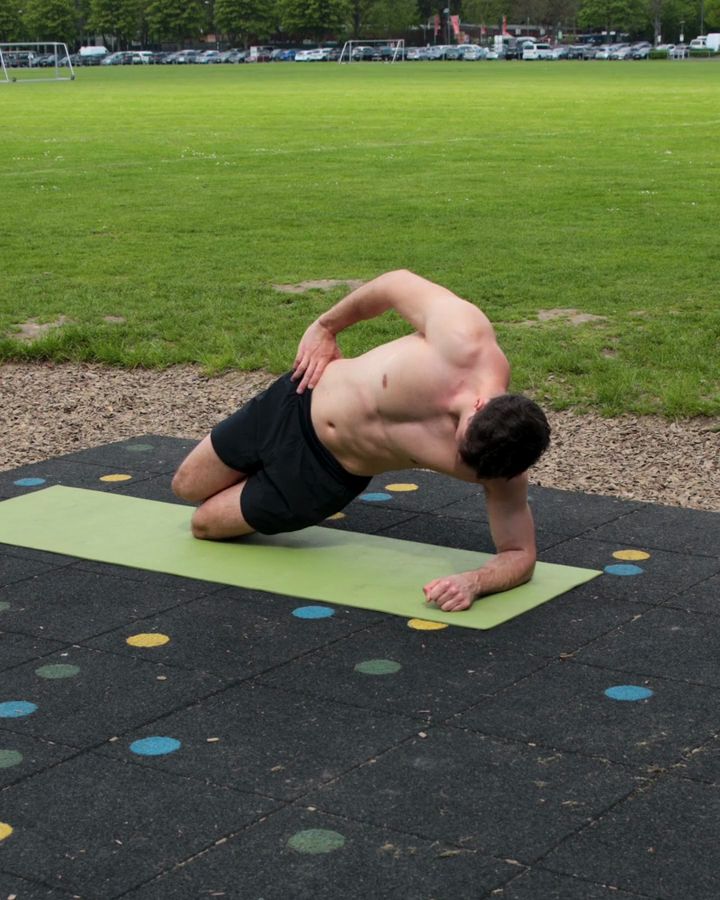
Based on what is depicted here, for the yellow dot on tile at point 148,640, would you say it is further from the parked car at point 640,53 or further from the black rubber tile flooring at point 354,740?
the parked car at point 640,53

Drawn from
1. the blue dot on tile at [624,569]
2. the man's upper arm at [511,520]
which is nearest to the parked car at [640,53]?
the blue dot on tile at [624,569]

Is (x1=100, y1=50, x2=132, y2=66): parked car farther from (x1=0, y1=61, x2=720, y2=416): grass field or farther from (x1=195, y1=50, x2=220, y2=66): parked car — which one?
(x1=0, y1=61, x2=720, y2=416): grass field

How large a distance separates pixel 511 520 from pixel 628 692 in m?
1.05

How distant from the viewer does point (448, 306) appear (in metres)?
5.24

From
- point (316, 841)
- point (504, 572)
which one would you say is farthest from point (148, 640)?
point (316, 841)

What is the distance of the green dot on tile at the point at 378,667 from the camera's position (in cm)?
438

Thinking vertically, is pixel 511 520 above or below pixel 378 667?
above

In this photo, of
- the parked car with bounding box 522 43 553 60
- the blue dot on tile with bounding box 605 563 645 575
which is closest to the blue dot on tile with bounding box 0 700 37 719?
the blue dot on tile with bounding box 605 563 645 575

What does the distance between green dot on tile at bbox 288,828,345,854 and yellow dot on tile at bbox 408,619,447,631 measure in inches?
56.7

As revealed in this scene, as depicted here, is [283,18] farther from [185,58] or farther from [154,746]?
[154,746]

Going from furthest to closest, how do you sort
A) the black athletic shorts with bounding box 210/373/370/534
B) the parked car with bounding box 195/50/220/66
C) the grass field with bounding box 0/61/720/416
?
the parked car with bounding box 195/50/220/66 < the grass field with bounding box 0/61/720/416 < the black athletic shorts with bounding box 210/373/370/534

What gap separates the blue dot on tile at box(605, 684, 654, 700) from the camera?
4.17m

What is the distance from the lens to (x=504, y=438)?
4.58 meters

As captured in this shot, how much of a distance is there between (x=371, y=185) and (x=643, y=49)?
85639 millimetres
